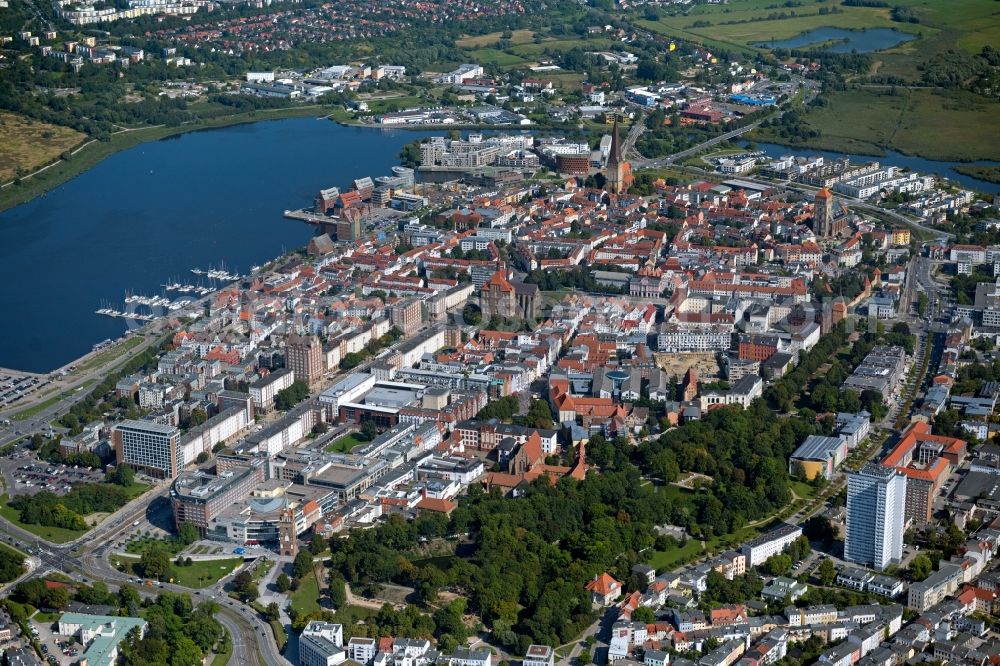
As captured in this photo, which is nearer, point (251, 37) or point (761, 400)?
point (761, 400)

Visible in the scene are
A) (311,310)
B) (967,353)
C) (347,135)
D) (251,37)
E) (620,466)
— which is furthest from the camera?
(251,37)

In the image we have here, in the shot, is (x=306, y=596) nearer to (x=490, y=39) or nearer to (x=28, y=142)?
(x=28, y=142)

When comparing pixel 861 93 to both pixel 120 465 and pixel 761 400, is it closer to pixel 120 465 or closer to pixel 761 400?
pixel 761 400

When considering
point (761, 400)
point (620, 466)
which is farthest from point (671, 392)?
point (620, 466)

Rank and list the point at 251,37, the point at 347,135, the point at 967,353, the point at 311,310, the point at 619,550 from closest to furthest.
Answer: the point at 619,550, the point at 967,353, the point at 311,310, the point at 347,135, the point at 251,37

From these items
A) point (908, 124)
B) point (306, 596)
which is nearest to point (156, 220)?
point (306, 596)

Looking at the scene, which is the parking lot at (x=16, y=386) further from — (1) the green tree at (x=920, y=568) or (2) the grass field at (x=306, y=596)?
(1) the green tree at (x=920, y=568)

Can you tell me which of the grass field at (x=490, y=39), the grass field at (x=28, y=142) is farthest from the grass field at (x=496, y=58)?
the grass field at (x=28, y=142)
